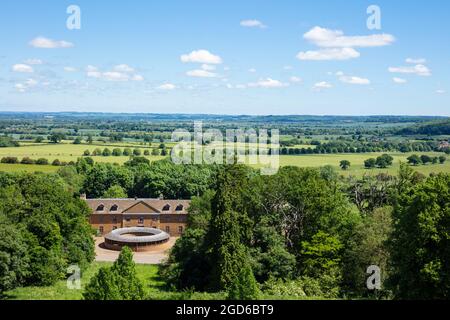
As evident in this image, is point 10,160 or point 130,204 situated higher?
point 10,160

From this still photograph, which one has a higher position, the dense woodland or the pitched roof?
the dense woodland

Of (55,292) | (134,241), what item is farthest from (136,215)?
(55,292)

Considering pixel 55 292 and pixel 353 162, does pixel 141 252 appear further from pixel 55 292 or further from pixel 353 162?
pixel 353 162

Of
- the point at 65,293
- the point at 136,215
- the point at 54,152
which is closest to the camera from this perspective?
the point at 65,293

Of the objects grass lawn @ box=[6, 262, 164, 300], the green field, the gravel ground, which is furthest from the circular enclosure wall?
the green field

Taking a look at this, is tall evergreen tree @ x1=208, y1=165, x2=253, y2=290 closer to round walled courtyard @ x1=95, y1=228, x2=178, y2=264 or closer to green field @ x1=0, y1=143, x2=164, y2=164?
round walled courtyard @ x1=95, y1=228, x2=178, y2=264

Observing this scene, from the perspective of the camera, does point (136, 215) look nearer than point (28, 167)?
Yes

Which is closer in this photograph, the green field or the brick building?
the brick building

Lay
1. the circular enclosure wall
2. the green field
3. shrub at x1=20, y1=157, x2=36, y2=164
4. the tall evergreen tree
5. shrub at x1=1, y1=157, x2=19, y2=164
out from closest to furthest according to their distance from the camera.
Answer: the tall evergreen tree → the circular enclosure wall → shrub at x1=1, y1=157, x2=19, y2=164 → shrub at x1=20, y1=157, x2=36, y2=164 → the green field
